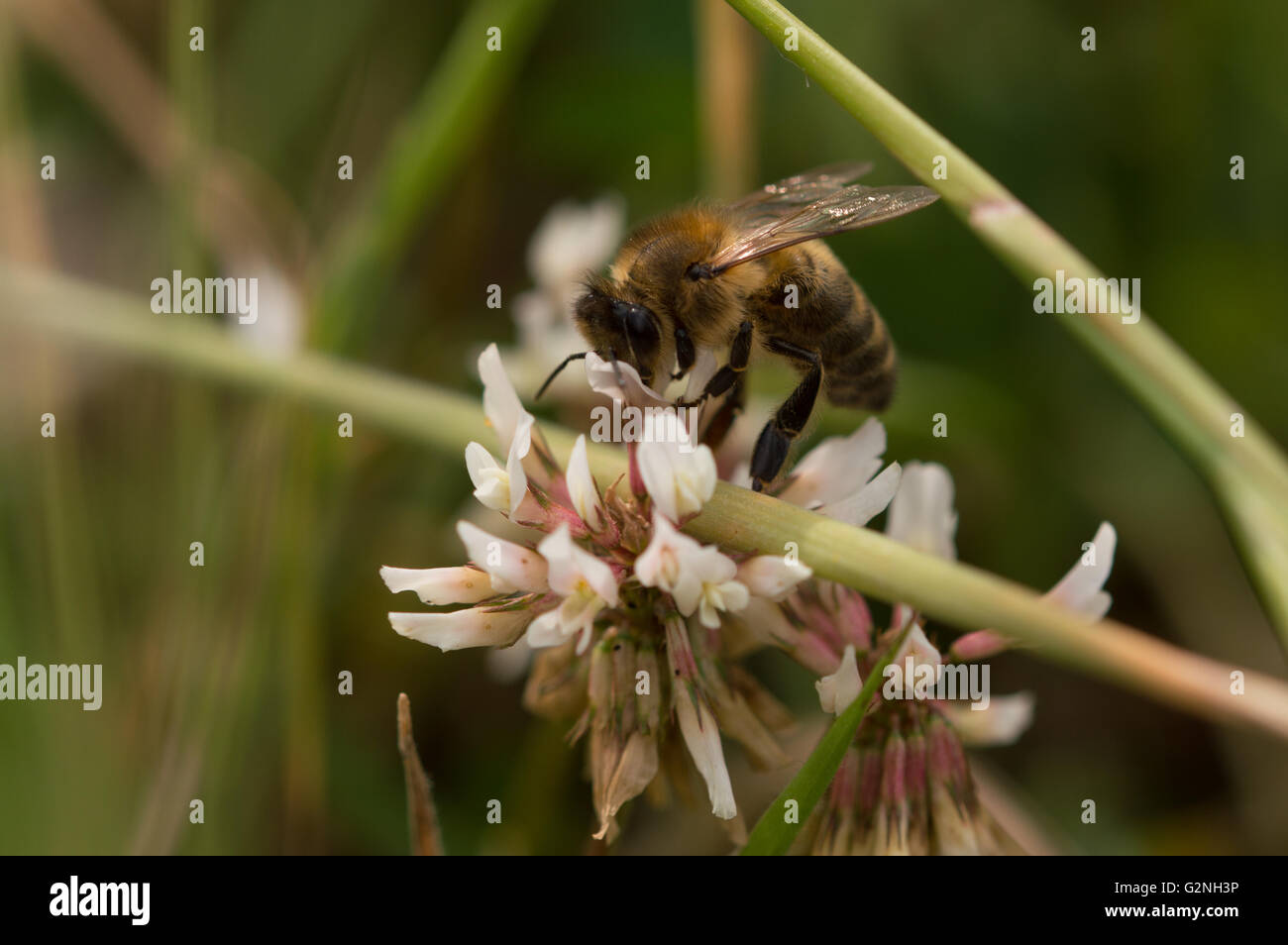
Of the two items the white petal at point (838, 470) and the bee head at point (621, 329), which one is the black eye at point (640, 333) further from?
the white petal at point (838, 470)


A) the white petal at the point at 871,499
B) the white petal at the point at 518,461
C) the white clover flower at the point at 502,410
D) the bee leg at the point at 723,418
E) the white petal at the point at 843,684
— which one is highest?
the bee leg at the point at 723,418

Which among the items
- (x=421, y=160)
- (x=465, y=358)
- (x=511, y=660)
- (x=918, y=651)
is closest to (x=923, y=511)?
(x=918, y=651)

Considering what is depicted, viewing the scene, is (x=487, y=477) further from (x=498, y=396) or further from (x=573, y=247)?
(x=573, y=247)

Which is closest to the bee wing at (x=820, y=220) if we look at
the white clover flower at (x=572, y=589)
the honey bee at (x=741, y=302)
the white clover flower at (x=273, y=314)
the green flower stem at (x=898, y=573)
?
the honey bee at (x=741, y=302)

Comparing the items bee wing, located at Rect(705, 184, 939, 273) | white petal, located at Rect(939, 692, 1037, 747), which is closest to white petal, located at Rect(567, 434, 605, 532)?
bee wing, located at Rect(705, 184, 939, 273)

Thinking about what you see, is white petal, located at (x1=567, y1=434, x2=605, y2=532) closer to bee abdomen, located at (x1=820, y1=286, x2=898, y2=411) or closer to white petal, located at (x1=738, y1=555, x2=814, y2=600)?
white petal, located at (x1=738, y1=555, x2=814, y2=600)
